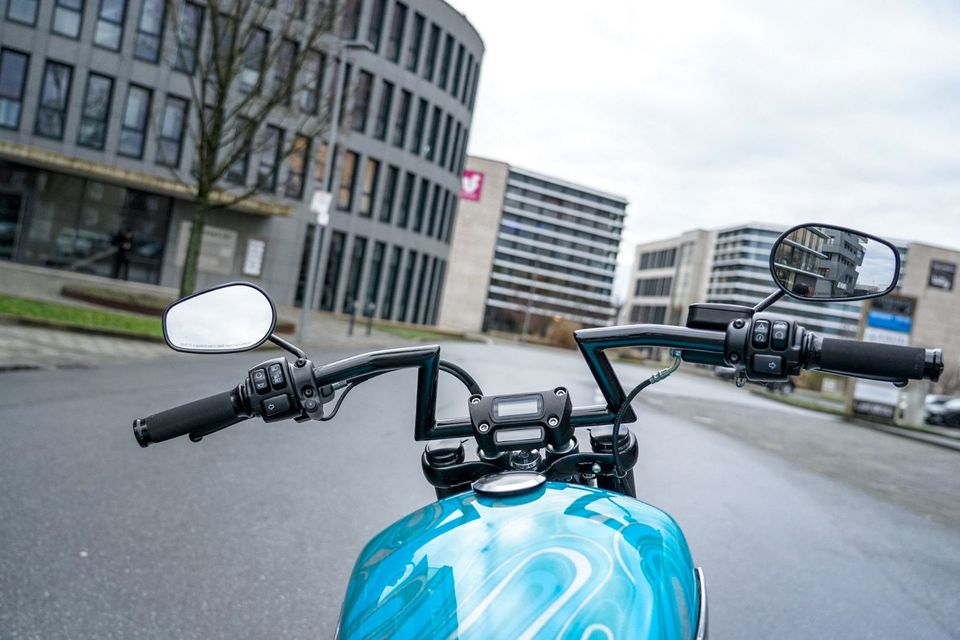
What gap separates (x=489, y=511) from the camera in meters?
1.25

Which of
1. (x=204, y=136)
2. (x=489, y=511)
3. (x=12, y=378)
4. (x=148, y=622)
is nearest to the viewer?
(x=489, y=511)

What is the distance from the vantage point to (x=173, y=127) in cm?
2972

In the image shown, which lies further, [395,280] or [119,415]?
[395,280]

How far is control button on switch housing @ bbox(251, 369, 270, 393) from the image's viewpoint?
1550 millimetres

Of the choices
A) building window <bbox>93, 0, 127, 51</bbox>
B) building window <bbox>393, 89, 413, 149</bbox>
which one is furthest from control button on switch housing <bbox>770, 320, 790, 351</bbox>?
building window <bbox>393, 89, 413, 149</bbox>

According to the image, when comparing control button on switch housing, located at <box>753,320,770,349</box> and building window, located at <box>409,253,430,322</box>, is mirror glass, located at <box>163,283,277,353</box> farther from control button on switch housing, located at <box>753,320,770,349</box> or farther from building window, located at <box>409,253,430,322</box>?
building window, located at <box>409,253,430,322</box>

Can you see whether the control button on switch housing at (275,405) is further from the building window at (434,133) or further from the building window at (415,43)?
the building window at (434,133)

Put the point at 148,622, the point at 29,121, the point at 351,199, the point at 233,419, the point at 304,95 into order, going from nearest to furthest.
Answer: the point at 233,419 < the point at 148,622 < the point at 29,121 < the point at 304,95 < the point at 351,199

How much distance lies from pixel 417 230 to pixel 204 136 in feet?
73.9

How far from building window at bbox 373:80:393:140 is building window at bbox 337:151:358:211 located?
1.92 m

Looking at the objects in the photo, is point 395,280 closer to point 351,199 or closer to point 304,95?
point 351,199

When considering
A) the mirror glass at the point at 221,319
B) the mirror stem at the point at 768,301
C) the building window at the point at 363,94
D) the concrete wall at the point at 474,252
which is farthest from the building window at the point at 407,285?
the mirror stem at the point at 768,301

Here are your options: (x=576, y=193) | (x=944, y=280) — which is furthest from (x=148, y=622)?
(x=576, y=193)

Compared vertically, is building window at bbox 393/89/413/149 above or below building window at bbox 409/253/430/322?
above
